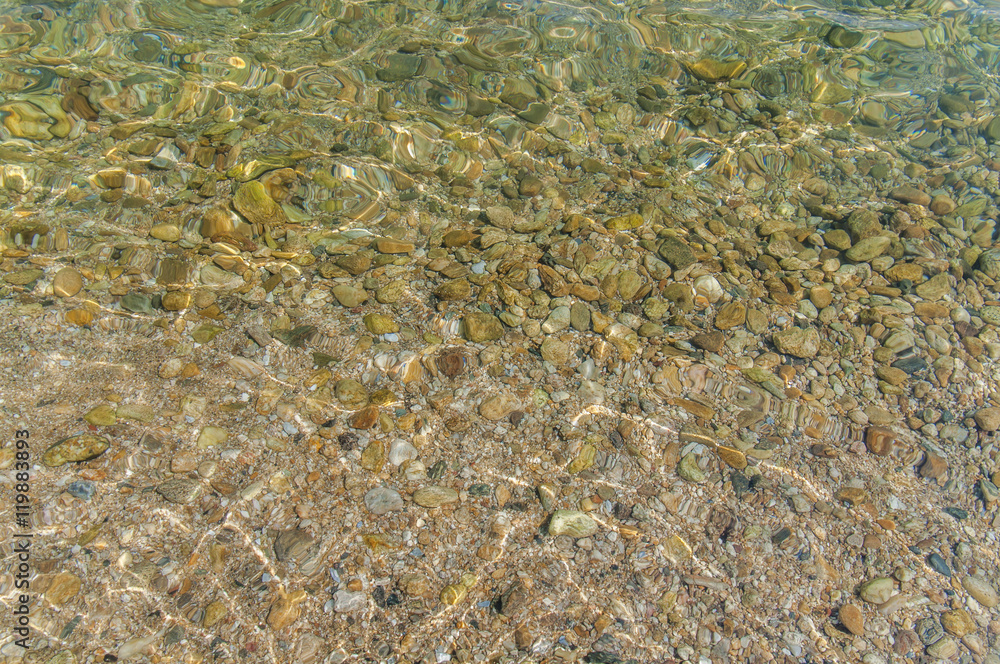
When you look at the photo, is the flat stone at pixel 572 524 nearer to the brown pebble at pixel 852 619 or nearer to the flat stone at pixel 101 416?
the brown pebble at pixel 852 619

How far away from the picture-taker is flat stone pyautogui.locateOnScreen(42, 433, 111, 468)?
294 cm

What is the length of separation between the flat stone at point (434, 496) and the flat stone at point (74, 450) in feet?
5.27

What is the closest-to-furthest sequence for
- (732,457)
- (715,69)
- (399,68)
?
(732,457) → (399,68) → (715,69)

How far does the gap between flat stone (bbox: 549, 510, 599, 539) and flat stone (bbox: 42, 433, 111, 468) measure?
7.50 feet

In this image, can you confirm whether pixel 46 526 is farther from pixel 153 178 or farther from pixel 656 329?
pixel 656 329

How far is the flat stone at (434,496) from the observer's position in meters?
2.94

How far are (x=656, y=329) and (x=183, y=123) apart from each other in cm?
406

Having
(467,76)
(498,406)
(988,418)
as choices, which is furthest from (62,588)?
(988,418)

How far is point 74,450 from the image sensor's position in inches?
117

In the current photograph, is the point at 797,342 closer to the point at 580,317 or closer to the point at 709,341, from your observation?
the point at 709,341

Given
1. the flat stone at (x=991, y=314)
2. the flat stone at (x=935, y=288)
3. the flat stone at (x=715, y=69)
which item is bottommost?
the flat stone at (x=991, y=314)

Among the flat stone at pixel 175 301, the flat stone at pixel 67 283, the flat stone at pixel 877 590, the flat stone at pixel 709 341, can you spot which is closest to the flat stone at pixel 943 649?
the flat stone at pixel 877 590

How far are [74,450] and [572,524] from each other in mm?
2499

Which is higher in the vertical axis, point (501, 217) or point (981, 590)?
point (501, 217)
